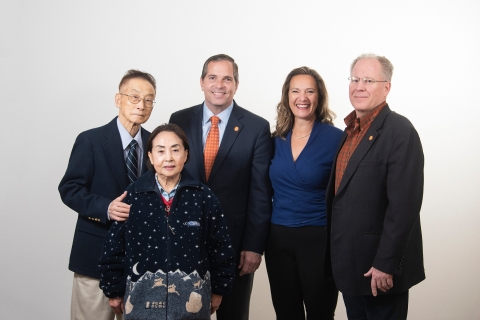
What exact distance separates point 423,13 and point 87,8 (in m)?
2.65

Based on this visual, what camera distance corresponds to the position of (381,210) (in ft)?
8.76

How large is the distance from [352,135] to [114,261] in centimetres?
131

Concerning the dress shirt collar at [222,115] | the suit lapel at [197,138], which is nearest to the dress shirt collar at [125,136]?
the suit lapel at [197,138]

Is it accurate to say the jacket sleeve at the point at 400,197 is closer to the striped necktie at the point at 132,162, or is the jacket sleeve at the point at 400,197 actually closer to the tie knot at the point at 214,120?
the tie knot at the point at 214,120

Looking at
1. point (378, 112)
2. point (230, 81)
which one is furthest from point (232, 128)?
point (378, 112)

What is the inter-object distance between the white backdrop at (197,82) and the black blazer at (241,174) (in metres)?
1.36

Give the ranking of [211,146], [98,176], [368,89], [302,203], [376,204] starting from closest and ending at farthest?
1. [376,204]
2. [368,89]
3. [98,176]
4. [302,203]
5. [211,146]

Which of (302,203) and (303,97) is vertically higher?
(303,97)

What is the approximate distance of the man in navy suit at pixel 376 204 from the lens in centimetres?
257

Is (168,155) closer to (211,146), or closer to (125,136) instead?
(125,136)

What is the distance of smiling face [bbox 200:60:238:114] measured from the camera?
3.14 m

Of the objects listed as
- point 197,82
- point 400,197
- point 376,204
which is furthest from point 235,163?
point 197,82
